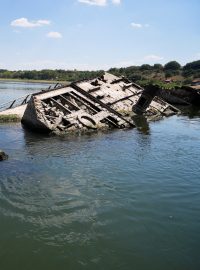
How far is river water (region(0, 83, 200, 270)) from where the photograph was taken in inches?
295

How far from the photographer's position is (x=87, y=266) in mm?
7137

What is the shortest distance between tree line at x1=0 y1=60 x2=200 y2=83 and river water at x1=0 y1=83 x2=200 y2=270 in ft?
305

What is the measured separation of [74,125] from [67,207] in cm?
1071

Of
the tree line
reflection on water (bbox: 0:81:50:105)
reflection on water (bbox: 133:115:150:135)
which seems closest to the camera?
reflection on water (bbox: 133:115:150:135)

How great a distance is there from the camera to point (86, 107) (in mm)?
22672

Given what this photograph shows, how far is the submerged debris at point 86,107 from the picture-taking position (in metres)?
19.8

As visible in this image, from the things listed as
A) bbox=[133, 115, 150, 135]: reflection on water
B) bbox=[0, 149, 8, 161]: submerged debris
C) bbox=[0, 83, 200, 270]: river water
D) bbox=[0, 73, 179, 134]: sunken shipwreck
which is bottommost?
bbox=[0, 83, 200, 270]: river water

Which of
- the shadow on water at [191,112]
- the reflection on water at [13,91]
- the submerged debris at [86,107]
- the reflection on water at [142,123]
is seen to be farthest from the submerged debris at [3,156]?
the reflection on water at [13,91]

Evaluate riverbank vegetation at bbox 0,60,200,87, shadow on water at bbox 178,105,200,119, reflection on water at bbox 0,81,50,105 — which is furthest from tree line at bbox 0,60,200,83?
shadow on water at bbox 178,105,200,119

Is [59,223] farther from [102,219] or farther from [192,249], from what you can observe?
[192,249]

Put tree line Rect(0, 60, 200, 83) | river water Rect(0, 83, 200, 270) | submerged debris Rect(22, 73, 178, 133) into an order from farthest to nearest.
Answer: tree line Rect(0, 60, 200, 83) < submerged debris Rect(22, 73, 178, 133) < river water Rect(0, 83, 200, 270)

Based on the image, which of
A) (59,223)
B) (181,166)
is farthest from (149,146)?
(59,223)

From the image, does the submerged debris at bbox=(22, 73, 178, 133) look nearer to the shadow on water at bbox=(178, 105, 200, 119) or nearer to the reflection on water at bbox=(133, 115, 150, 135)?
the reflection on water at bbox=(133, 115, 150, 135)

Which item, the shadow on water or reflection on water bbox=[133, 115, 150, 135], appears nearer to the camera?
reflection on water bbox=[133, 115, 150, 135]
